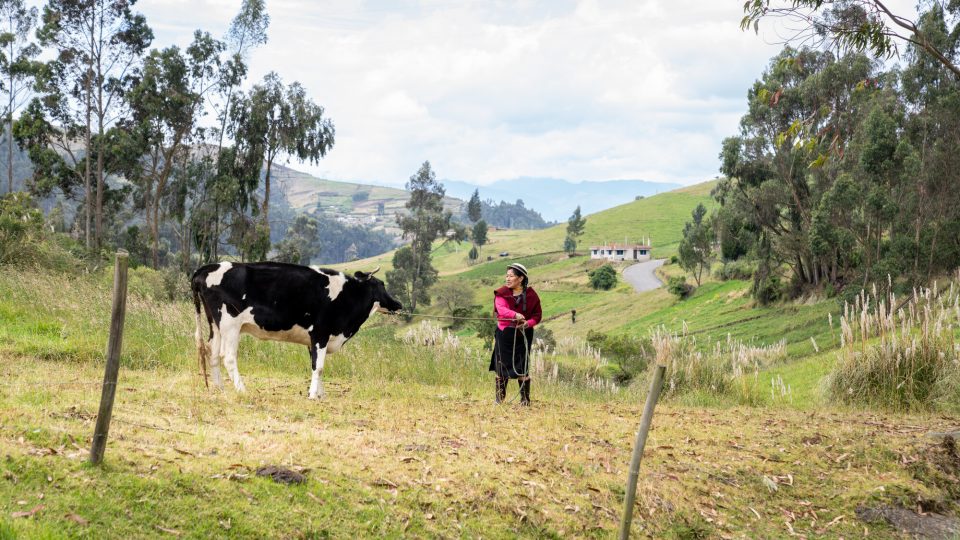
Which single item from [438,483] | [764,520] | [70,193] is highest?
[70,193]

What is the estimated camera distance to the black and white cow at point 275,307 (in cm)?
989

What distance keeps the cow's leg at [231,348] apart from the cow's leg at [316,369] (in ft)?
2.85

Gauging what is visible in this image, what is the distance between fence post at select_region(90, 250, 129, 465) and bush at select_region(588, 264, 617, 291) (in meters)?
78.6

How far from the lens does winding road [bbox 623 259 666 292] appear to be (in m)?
81.4

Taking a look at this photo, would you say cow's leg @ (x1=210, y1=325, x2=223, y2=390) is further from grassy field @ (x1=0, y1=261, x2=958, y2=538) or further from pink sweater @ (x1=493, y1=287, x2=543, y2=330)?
pink sweater @ (x1=493, y1=287, x2=543, y2=330)

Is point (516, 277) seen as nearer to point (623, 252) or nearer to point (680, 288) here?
point (680, 288)

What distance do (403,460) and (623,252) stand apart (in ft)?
371

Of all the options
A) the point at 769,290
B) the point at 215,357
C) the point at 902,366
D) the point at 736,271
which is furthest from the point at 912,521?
the point at 736,271

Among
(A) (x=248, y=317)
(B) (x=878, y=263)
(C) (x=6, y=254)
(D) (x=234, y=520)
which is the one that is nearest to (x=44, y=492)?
(D) (x=234, y=520)

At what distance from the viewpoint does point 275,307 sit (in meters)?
10.1

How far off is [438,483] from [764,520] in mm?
3082

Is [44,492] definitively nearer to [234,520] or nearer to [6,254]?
[234,520]

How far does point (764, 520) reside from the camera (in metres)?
7.18

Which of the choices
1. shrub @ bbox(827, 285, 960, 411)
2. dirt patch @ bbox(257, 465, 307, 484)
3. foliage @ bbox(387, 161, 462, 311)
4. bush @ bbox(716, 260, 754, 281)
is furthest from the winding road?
dirt patch @ bbox(257, 465, 307, 484)
